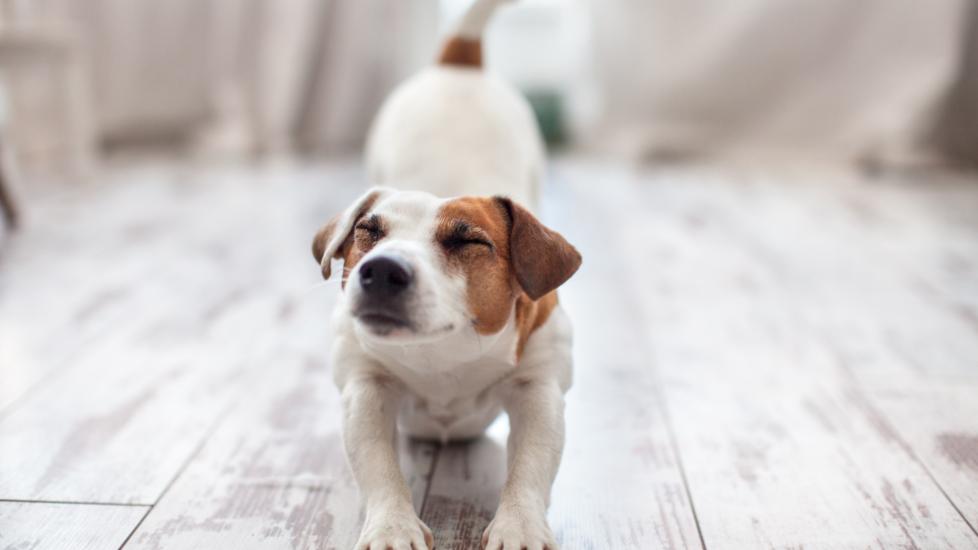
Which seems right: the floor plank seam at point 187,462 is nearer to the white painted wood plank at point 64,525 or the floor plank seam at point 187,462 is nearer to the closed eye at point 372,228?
the white painted wood plank at point 64,525

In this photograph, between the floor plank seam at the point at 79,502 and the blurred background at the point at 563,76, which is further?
the blurred background at the point at 563,76

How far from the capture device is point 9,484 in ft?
4.15

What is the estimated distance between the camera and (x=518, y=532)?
1065 mm

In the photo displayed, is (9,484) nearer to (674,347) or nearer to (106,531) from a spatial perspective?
(106,531)

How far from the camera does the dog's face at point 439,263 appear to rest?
1.02m

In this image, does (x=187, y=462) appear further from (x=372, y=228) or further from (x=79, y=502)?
(x=372, y=228)

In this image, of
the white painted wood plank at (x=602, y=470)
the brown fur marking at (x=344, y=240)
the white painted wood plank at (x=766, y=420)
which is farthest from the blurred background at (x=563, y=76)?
the brown fur marking at (x=344, y=240)

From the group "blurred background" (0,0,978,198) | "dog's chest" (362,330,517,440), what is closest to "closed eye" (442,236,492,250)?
"dog's chest" (362,330,517,440)

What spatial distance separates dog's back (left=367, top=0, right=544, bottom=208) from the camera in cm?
159

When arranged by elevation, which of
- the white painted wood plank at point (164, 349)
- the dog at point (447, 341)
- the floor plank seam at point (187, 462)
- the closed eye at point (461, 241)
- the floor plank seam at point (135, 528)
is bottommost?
the white painted wood plank at point (164, 349)

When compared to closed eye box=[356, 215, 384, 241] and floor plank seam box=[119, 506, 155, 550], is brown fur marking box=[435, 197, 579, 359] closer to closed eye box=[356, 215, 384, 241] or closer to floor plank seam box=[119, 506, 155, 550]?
closed eye box=[356, 215, 384, 241]

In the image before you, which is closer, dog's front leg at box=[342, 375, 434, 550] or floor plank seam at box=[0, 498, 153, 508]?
dog's front leg at box=[342, 375, 434, 550]

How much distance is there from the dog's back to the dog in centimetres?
35

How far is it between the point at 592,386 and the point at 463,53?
805mm
